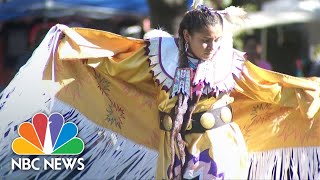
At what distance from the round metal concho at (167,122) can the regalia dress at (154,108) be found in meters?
0.02

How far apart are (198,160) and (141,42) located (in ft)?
2.12

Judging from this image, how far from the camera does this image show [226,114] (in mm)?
3379

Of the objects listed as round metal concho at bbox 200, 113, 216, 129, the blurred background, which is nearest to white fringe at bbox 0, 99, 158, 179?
round metal concho at bbox 200, 113, 216, 129

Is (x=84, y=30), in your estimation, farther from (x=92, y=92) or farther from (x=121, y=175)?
(x=121, y=175)

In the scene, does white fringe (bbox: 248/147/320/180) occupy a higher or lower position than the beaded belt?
lower

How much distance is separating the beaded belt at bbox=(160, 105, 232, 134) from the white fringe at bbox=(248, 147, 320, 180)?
47cm

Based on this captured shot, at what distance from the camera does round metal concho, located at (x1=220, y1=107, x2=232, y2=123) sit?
11.0 feet

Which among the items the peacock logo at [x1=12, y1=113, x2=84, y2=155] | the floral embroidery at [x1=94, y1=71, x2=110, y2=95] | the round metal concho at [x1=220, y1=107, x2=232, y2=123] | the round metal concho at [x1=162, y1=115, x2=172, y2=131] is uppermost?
the floral embroidery at [x1=94, y1=71, x2=110, y2=95]

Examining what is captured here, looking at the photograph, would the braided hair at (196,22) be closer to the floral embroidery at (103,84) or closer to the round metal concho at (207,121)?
the round metal concho at (207,121)

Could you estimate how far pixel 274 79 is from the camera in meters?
3.51

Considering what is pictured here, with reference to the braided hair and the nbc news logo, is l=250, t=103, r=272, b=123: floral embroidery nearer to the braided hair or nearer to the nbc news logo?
the braided hair

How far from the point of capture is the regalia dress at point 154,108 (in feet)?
11.0

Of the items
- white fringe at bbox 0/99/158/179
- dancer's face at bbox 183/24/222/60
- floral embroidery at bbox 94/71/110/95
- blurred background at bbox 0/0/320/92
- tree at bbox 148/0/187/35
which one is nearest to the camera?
dancer's face at bbox 183/24/222/60

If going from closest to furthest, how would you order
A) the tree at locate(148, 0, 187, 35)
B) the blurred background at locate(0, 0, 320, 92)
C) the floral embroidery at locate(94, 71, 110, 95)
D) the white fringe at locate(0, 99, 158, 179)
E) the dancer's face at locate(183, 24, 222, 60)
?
the dancer's face at locate(183, 24, 222, 60)
the floral embroidery at locate(94, 71, 110, 95)
the white fringe at locate(0, 99, 158, 179)
the tree at locate(148, 0, 187, 35)
the blurred background at locate(0, 0, 320, 92)
